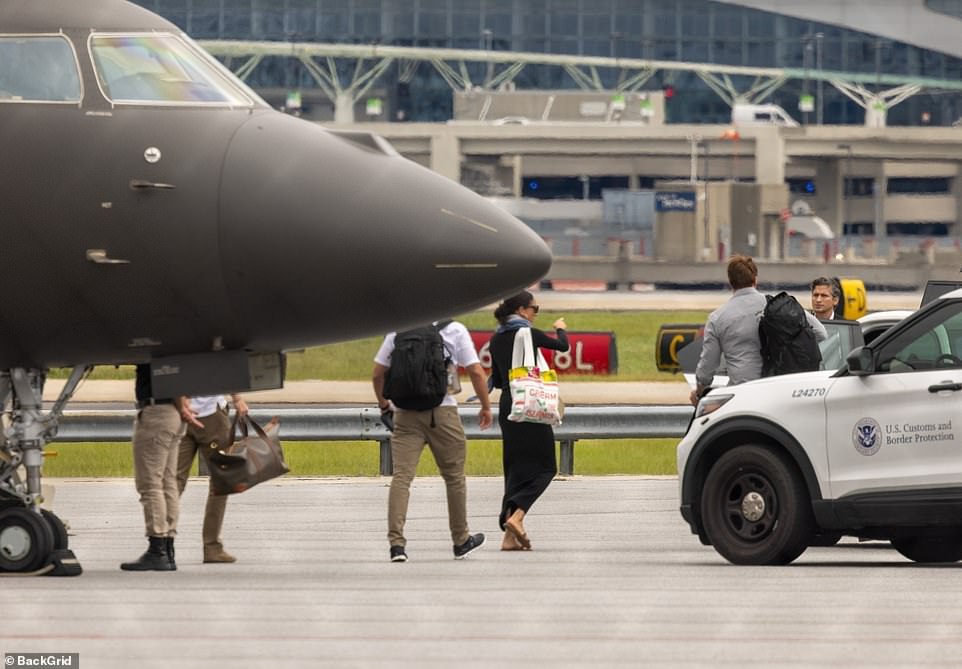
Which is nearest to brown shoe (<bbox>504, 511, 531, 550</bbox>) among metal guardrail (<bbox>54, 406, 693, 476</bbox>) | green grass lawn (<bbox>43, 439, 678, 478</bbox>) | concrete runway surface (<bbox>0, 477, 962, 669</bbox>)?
concrete runway surface (<bbox>0, 477, 962, 669</bbox>)

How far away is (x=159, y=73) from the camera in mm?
10781

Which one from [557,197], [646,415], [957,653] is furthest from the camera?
[557,197]

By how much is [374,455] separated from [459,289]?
12.6 metres

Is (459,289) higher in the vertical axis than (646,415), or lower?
higher

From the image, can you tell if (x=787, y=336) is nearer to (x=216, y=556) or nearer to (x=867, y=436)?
(x=867, y=436)

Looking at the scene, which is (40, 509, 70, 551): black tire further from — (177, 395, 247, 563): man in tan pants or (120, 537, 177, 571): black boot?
(177, 395, 247, 563): man in tan pants

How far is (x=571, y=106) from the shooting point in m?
123

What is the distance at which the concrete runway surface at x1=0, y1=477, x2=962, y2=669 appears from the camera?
8.02 m

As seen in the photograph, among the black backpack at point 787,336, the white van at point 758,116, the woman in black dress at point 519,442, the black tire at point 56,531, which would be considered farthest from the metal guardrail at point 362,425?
the white van at point 758,116

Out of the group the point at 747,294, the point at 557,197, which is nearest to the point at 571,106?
the point at 557,197

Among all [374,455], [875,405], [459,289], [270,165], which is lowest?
[374,455]

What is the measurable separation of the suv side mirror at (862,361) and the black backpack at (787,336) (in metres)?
1.39

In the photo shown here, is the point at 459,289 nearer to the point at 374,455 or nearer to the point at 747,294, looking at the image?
the point at 747,294

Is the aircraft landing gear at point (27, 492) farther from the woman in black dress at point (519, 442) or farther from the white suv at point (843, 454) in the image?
the white suv at point (843, 454)
